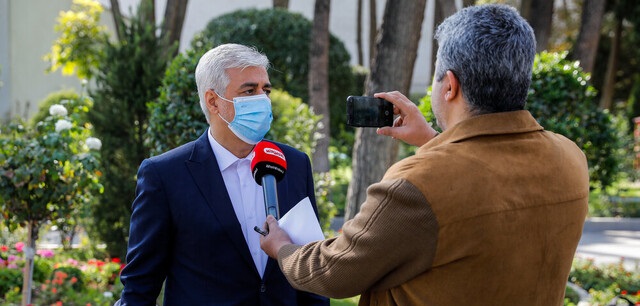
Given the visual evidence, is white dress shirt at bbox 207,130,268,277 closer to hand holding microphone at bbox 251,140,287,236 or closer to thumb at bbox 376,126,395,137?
hand holding microphone at bbox 251,140,287,236

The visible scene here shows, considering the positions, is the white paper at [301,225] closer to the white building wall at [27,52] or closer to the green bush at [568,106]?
the green bush at [568,106]

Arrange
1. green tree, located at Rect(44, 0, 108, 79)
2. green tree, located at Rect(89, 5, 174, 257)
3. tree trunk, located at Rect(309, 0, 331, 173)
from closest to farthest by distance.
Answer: green tree, located at Rect(89, 5, 174, 257) → tree trunk, located at Rect(309, 0, 331, 173) → green tree, located at Rect(44, 0, 108, 79)

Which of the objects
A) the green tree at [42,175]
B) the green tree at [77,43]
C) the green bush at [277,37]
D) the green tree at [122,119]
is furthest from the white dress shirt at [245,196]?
the green tree at [77,43]

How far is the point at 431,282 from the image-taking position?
2.04 meters

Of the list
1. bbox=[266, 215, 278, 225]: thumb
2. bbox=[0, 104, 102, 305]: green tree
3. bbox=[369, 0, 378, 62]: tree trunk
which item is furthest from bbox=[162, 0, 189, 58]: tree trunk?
bbox=[369, 0, 378, 62]: tree trunk

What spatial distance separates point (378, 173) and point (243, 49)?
625 centimetres

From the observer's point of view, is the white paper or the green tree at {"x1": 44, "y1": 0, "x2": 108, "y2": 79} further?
the green tree at {"x1": 44, "y1": 0, "x2": 108, "y2": 79}

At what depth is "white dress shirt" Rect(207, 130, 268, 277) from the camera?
3055mm

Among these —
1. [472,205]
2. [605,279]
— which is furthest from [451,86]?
[605,279]

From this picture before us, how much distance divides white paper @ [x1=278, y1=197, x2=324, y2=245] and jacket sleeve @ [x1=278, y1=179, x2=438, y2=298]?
0.90ft

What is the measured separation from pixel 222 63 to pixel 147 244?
78 centimetres

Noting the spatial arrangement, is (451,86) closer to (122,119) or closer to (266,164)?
(266,164)

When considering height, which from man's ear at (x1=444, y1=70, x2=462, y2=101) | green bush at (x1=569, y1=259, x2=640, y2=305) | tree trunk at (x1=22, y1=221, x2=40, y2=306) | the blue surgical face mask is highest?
man's ear at (x1=444, y1=70, x2=462, y2=101)

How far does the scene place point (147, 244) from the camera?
290cm
